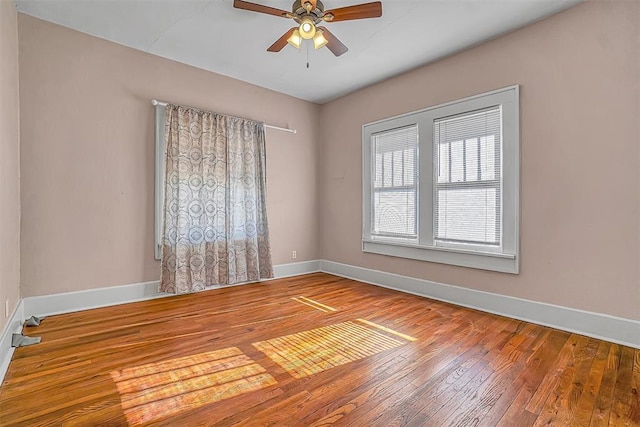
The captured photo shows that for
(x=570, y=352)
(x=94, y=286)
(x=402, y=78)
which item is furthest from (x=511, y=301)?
(x=94, y=286)

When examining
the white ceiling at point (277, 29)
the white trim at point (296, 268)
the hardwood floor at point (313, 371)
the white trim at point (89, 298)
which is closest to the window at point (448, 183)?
the white ceiling at point (277, 29)

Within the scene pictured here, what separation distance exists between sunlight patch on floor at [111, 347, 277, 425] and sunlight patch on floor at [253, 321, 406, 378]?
208 millimetres

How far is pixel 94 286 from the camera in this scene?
10.5 ft

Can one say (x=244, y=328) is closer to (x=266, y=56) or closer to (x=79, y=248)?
(x=79, y=248)

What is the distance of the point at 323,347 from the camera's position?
7.82 feet

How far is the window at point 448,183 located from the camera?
3.08 meters

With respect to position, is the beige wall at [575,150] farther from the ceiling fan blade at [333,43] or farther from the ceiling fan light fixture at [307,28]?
the ceiling fan light fixture at [307,28]

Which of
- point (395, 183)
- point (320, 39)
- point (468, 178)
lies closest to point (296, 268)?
point (395, 183)

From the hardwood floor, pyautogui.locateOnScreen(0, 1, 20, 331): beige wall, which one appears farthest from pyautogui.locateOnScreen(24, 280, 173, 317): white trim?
pyautogui.locateOnScreen(0, 1, 20, 331): beige wall

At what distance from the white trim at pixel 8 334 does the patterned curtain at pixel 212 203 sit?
120 centimetres

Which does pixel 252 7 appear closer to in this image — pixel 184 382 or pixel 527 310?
pixel 184 382

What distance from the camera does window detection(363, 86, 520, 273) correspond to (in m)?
3.08

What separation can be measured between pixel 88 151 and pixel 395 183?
360 cm

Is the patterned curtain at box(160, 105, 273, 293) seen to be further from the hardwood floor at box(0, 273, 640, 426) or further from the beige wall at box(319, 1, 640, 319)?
the beige wall at box(319, 1, 640, 319)
